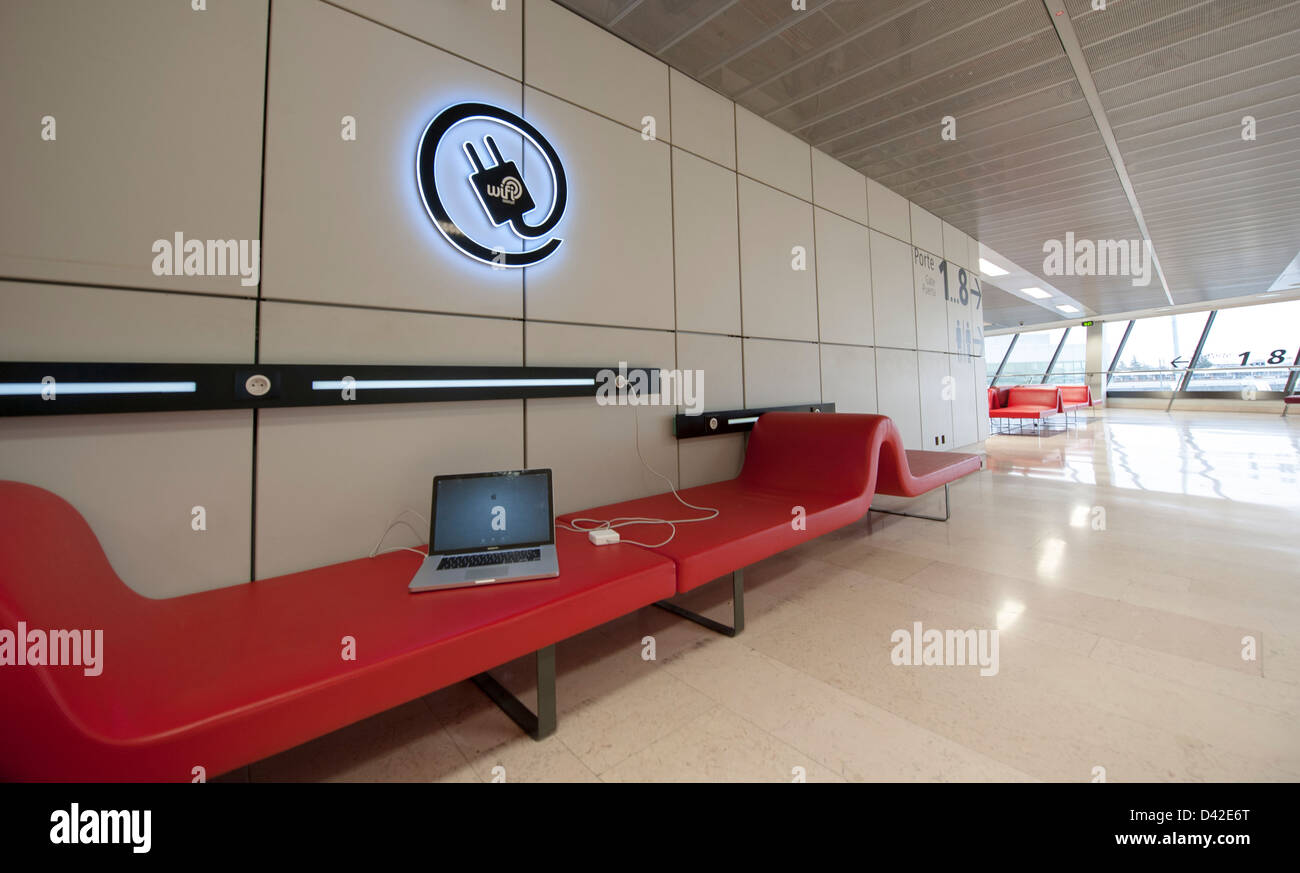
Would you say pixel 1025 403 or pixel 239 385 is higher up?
pixel 1025 403

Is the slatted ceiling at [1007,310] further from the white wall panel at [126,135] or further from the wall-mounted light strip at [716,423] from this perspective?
the white wall panel at [126,135]

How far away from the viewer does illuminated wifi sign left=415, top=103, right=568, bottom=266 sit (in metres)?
2.27

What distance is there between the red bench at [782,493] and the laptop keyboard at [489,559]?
1.68 ft

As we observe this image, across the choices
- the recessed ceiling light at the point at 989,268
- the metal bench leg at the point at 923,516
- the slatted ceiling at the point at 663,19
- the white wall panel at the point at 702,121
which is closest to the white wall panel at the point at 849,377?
the metal bench leg at the point at 923,516

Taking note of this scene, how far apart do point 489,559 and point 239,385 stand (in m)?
1.11

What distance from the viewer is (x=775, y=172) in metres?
4.15

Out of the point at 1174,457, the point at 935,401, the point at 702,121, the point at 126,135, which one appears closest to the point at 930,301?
the point at 935,401

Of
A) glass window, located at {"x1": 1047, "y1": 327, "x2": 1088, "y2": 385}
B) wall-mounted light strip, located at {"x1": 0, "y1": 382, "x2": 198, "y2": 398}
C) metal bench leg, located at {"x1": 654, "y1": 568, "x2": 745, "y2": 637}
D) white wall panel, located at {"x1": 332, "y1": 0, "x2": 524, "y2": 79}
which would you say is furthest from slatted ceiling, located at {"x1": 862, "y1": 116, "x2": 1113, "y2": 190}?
glass window, located at {"x1": 1047, "y1": 327, "x2": 1088, "y2": 385}

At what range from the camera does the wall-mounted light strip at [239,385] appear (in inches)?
58.1

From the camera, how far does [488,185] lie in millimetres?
2408

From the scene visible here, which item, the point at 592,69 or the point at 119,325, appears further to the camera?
the point at 592,69

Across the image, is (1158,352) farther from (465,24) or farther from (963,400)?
(465,24)

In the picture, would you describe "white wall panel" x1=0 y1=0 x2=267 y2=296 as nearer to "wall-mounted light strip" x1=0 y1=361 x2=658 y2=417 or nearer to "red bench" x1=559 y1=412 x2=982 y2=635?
"wall-mounted light strip" x1=0 y1=361 x2=658 y2=417
